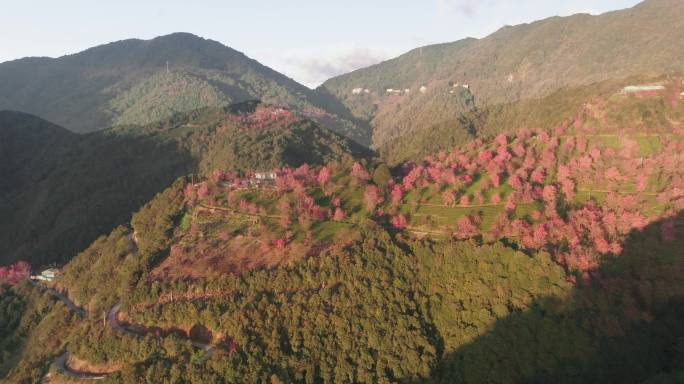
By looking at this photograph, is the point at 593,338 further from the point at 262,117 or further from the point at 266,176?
the point at 262,117

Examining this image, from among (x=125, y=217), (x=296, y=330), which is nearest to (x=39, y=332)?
(x=296, y=330)

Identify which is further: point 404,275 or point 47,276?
point 47,276

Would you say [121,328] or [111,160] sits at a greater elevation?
[111,160]

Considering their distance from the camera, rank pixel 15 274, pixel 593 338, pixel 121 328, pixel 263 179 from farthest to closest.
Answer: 1. pixel 263 179
2. pixel 15 274
3. pixel 121 328
4. pixel 593 338

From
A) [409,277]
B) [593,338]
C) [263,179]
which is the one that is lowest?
[593,338]

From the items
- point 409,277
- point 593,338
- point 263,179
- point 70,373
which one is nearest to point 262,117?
point 263,179

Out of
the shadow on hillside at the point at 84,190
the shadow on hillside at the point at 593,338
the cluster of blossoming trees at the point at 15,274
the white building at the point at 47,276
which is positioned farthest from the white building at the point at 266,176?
the shadow on hillside at the point at 84,190

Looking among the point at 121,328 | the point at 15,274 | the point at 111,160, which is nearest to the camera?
the point at 121,328
